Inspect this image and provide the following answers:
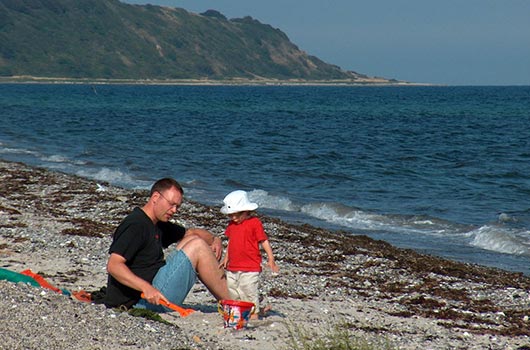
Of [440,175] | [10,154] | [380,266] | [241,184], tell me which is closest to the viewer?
[380,266]

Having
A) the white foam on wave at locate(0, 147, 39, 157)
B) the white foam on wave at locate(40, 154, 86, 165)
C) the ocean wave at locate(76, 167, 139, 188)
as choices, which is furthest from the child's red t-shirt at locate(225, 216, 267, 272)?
the white foam on wave at locate(0, 147, 39, 157)

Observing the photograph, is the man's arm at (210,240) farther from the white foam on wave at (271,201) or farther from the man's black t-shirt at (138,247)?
the white foam on wave at (271,201)

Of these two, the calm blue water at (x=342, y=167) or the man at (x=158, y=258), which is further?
the calm blue water at (x=342, y=167)

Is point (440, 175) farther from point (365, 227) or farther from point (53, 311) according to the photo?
point (53, 311)

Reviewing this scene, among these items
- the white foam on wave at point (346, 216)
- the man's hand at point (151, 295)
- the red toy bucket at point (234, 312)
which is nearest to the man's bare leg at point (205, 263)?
the red toy bucket at point (234, 312)

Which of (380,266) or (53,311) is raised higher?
(53,311)

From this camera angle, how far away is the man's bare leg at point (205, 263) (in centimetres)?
925

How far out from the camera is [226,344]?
337 inches

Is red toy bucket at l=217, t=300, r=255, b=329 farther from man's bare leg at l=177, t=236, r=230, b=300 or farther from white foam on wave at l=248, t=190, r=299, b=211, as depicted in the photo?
white foam on wave at l=248, t=190, r=299, b=211

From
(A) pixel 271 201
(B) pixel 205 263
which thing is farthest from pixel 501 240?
(B) pixel 205 263

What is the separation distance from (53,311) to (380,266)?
761 centimetres

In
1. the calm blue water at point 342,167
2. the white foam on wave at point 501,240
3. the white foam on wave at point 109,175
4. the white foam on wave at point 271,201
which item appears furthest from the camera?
the white foam on wave at point 109,175

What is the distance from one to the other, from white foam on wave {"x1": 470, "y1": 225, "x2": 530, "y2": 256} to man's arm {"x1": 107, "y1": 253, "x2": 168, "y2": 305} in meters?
11.2

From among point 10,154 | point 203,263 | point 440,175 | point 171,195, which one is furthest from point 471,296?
point 10,154
